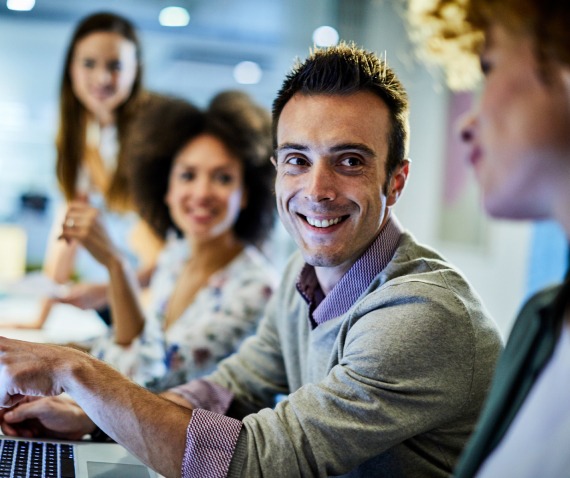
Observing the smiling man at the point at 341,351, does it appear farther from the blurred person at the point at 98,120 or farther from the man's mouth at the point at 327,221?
the blurred person at the point at 98,120

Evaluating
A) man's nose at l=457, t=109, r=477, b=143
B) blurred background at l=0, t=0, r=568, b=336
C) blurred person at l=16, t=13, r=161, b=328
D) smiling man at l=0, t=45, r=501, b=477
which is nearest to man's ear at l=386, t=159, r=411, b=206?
smiling man at l=0, t=45, r=501, b=477

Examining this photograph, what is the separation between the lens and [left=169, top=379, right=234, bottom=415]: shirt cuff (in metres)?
1.44

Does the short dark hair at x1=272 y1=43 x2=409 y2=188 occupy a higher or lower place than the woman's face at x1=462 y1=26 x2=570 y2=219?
higher

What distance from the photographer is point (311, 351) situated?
1315 mm

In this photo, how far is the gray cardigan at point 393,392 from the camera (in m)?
1.04

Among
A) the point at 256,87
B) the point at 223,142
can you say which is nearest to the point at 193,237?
the point at 223,142

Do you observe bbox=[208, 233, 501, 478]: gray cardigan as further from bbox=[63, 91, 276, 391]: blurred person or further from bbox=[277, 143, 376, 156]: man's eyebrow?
bbox=[63, 91, 276, 391]: blurred person

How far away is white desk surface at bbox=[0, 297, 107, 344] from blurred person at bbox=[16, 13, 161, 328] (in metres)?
0.18

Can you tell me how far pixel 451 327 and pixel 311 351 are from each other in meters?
0.31

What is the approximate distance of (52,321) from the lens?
2.86 meters

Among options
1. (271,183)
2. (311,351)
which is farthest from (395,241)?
(271,183)

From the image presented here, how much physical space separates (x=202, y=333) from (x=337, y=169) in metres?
0.74

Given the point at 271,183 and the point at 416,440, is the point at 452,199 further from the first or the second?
the point at 416,440

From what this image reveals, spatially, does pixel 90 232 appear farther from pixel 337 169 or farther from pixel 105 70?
pixel 105 70
